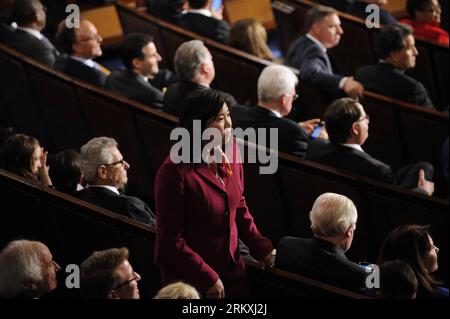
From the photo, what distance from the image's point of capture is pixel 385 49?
4301 mm

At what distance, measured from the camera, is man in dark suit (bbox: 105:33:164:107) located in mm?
4168

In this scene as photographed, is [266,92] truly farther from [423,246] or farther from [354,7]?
[354,7]

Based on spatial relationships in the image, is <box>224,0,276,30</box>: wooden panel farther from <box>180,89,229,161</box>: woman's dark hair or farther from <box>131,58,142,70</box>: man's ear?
<box>180,89,229,161</box>: woman's dark hair

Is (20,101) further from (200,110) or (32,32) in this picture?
(200,110)

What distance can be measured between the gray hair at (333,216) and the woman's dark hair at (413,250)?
0.15 metres

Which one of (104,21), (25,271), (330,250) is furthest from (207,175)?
(104,21)

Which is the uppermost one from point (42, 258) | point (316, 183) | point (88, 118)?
point (88, 118)

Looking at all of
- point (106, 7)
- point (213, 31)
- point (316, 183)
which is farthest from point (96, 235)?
point (106, 7)

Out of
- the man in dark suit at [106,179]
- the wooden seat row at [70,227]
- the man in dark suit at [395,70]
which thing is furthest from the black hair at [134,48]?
the wooden seat row at [70,227]

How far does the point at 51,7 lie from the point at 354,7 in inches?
68.3

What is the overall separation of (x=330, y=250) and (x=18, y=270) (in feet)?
2.80

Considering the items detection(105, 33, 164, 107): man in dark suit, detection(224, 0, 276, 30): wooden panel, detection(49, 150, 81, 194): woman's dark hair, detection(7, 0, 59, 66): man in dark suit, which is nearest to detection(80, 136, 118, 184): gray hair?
detection(49, 150, 81, 194): woman's dark hair

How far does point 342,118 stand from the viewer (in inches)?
136

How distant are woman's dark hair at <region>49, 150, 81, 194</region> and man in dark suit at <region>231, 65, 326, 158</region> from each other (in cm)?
65
